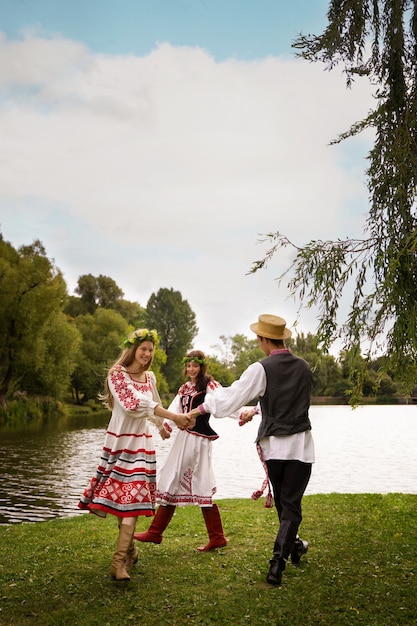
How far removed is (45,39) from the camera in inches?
635

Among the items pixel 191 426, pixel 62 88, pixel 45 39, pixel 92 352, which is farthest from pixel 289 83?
pixel 92 352

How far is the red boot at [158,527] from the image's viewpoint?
6.79 metres

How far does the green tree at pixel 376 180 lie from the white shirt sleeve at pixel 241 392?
5.72 ft

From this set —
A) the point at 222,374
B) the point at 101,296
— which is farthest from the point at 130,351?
the point at 222,374

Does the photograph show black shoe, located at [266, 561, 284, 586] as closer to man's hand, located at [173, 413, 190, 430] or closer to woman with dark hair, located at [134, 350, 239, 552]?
woman with dark hair, located at [134, 350, 239, 552]

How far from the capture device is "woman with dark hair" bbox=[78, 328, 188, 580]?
18.9ft

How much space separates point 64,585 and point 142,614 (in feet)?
3.31

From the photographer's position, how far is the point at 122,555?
18.4ft

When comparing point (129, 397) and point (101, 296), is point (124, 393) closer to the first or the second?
point (129, 397)

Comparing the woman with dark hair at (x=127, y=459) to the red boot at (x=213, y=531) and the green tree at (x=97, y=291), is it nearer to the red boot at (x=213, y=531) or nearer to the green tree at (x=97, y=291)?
the red boot at (x=213, y=531)

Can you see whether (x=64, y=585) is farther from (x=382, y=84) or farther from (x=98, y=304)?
(x=98, y=304)

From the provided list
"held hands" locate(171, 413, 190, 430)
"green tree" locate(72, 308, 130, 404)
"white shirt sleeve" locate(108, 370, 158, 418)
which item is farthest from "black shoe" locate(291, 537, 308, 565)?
"green tree" locate(72, 308, 130, 404)

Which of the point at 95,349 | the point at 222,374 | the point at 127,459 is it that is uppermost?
the point at 95,349

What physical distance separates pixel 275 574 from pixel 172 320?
74.9 meters
